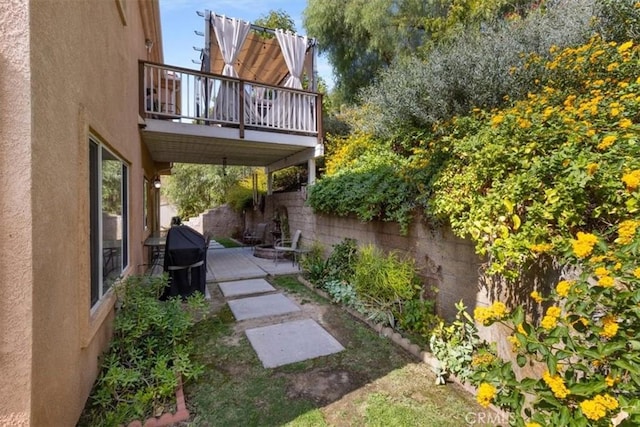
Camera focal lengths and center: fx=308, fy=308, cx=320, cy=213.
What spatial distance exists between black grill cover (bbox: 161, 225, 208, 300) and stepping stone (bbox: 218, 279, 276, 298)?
840 mm

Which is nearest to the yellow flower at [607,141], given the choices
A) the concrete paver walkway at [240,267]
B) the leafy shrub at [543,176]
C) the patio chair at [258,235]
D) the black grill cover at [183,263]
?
the leafy shrub at [543,176]

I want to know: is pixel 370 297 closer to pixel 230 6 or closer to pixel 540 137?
pixel 540 137

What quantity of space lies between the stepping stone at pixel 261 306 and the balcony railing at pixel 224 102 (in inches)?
156

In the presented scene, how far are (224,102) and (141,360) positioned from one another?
5905mm

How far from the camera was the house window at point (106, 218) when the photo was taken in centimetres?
304

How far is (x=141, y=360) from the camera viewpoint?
10.3 feet

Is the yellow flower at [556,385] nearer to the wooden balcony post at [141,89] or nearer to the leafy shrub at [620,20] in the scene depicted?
the leafy shrub at [620,20]

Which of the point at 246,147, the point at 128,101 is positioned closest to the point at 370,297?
the point at 128,101

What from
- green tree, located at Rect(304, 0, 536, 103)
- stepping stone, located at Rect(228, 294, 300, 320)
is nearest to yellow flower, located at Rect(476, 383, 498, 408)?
stepping stone, located at Rect(228, 294, 300, 320)

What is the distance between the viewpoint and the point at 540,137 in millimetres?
2617

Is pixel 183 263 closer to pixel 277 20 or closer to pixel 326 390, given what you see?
pixel 326 390

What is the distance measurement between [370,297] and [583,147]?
3.26 metres

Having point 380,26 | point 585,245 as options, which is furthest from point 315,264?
point 380,26

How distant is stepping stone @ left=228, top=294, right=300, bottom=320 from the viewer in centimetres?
496
